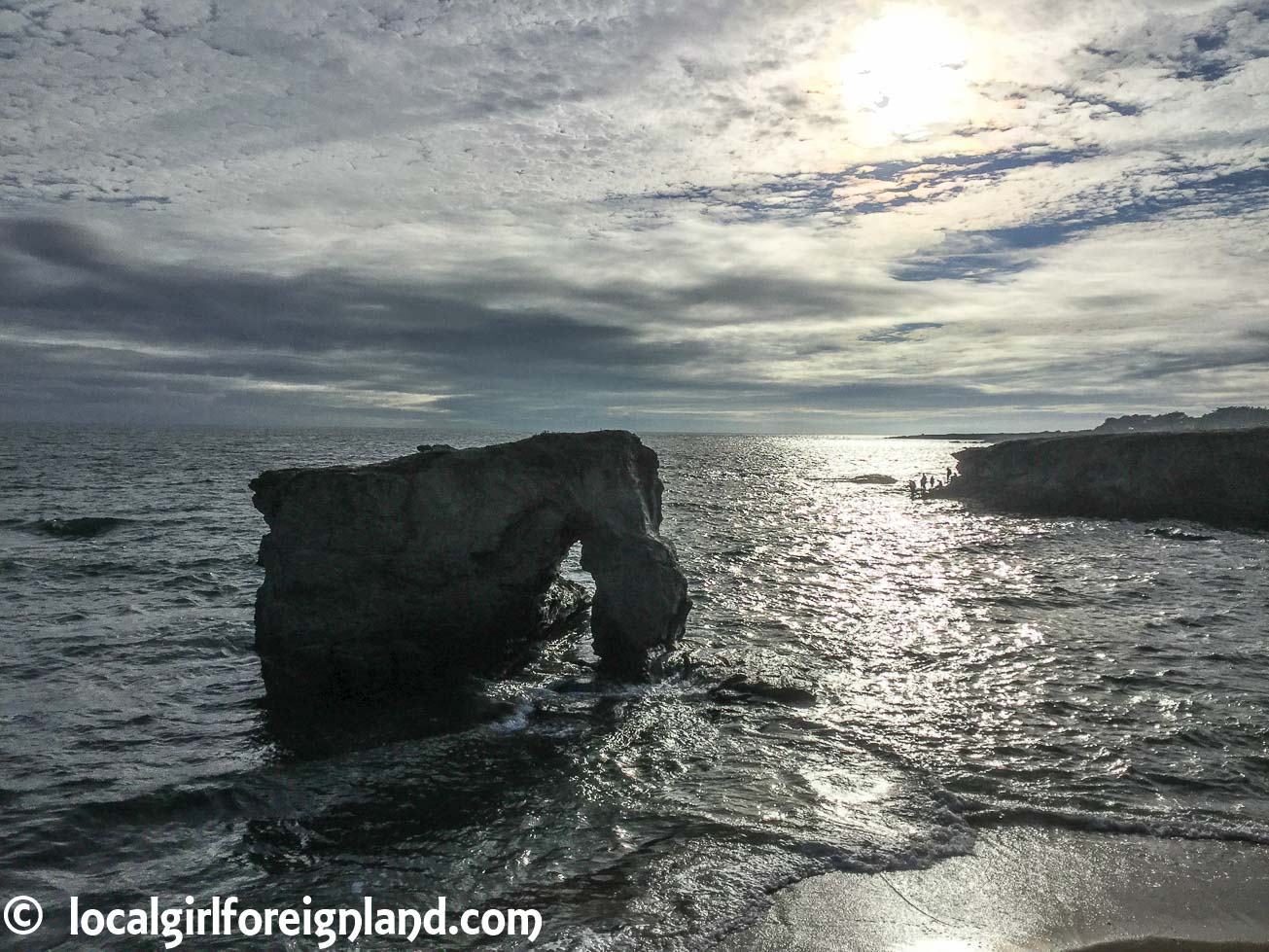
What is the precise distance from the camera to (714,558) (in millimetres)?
29547

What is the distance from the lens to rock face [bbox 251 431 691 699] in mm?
14242

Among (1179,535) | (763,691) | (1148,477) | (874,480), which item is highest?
(1148,477)

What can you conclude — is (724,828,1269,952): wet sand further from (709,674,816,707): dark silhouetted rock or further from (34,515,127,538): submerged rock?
(34,515,127,538): submerged rock

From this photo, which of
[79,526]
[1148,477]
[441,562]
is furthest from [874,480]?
[441,562]

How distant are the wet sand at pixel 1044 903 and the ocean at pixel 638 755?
13.9 inches

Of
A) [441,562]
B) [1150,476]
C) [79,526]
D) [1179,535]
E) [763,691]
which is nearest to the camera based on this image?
[763,691]

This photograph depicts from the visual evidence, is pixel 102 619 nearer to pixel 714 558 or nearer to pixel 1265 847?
pixel 714 558

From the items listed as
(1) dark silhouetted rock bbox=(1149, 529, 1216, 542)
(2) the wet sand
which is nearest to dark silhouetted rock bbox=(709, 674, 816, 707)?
(2) the wet sand

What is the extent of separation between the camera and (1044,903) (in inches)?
297

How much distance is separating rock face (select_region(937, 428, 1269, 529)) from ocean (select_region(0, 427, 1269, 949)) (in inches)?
899

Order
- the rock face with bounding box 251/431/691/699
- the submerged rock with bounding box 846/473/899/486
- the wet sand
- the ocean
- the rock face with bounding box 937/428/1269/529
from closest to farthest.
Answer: the wet sand → the ocean → the rock face with bounding box 251/431/691/699 → the rock face with bounding box 937/428/1269/529 → the submerged rock with bounding box 846/473/899/486

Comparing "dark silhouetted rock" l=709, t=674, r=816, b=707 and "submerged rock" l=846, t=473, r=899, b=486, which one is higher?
"submerged rock" l=846, t=473, r=899, b=486

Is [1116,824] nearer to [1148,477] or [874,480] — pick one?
[1148,477]

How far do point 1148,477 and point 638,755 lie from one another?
44.6 meters
